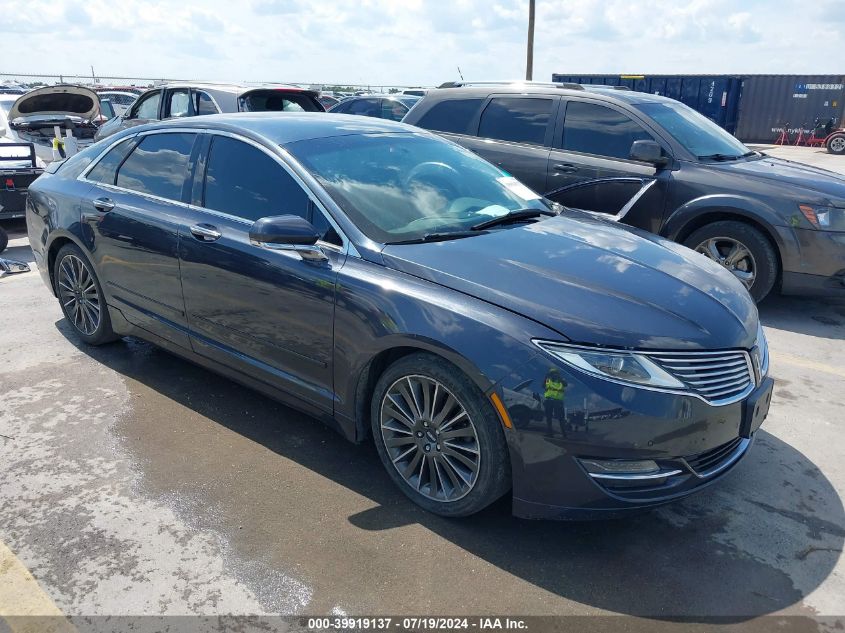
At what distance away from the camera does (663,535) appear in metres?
2.96

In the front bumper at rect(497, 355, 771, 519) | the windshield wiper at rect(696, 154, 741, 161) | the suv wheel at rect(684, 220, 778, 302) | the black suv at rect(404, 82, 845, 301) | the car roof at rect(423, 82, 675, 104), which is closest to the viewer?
the front bumper at rect(497, 355, 771, 519)

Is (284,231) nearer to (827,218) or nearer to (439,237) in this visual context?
(439,237)

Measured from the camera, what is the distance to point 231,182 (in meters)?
3.78

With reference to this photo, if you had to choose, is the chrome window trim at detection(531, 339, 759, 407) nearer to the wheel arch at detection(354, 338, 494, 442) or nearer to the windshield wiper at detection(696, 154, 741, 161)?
the wheel arch at detection(354, 338, 494, 442)

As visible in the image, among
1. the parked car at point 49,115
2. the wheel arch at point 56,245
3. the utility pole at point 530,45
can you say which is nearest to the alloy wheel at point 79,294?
the wheel arch at point 56,245

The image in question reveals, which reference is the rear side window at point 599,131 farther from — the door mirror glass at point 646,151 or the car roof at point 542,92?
the door mirror glass at point 646,151

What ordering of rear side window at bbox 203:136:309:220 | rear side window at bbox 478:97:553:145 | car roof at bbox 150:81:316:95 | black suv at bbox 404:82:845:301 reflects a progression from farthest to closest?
car roof at bbox 150:81:316:95, rear side window at bbox 478:97:553:145, black suv at bbox 404:82:845:301, rear side window at bbox 203:136:309:220

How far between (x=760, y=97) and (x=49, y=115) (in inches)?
1013

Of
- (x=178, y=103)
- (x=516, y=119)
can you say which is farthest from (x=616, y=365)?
(x=178, y=103)

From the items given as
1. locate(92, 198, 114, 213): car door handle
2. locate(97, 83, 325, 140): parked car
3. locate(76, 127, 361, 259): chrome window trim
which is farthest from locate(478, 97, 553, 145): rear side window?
locate(92, 198, 114, 213): car door handle

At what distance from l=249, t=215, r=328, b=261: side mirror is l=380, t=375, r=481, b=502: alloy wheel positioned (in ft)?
2.51

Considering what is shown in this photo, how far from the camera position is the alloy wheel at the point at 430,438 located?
113 inches

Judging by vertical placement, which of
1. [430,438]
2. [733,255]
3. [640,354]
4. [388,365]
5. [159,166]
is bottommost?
[430,438]

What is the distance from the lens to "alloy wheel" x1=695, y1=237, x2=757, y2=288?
5.75 metres
